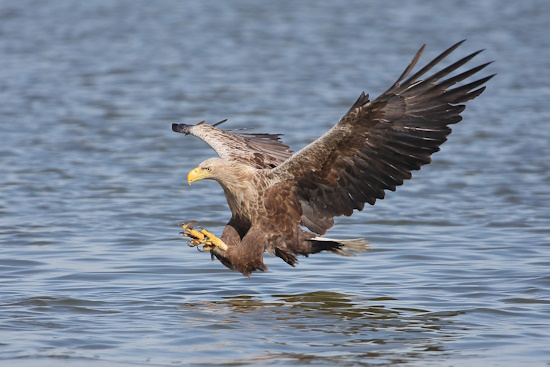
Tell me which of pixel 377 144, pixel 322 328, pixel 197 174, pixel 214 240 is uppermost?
pixel 377 144

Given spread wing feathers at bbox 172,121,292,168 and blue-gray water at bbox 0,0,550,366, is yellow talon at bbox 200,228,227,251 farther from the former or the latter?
spread wing feathers at bbox 172,121,292,168

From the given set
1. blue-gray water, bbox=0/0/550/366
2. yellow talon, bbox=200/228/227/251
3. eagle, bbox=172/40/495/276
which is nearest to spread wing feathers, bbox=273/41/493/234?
eagle, bbox=172/40/495/276

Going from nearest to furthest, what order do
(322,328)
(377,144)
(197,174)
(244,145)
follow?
(322,328) < (377,144) < (197,174) < (244,145)

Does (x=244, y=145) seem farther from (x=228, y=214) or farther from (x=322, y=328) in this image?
(x=322, y=328)

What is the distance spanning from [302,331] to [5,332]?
66.2 inches

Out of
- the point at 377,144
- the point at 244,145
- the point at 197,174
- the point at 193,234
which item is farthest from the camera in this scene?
the point at 244,145

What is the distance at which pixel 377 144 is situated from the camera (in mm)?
6676

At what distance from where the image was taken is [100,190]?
1020cm

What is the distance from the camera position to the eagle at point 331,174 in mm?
6496

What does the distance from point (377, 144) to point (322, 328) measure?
3.90 feet

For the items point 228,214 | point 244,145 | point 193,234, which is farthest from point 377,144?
point 228,214

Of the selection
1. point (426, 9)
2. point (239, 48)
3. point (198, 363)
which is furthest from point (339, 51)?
point (198, 363)

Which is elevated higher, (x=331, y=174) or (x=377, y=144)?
(x=377, y=144)

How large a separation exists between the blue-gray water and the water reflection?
0.06 ft
